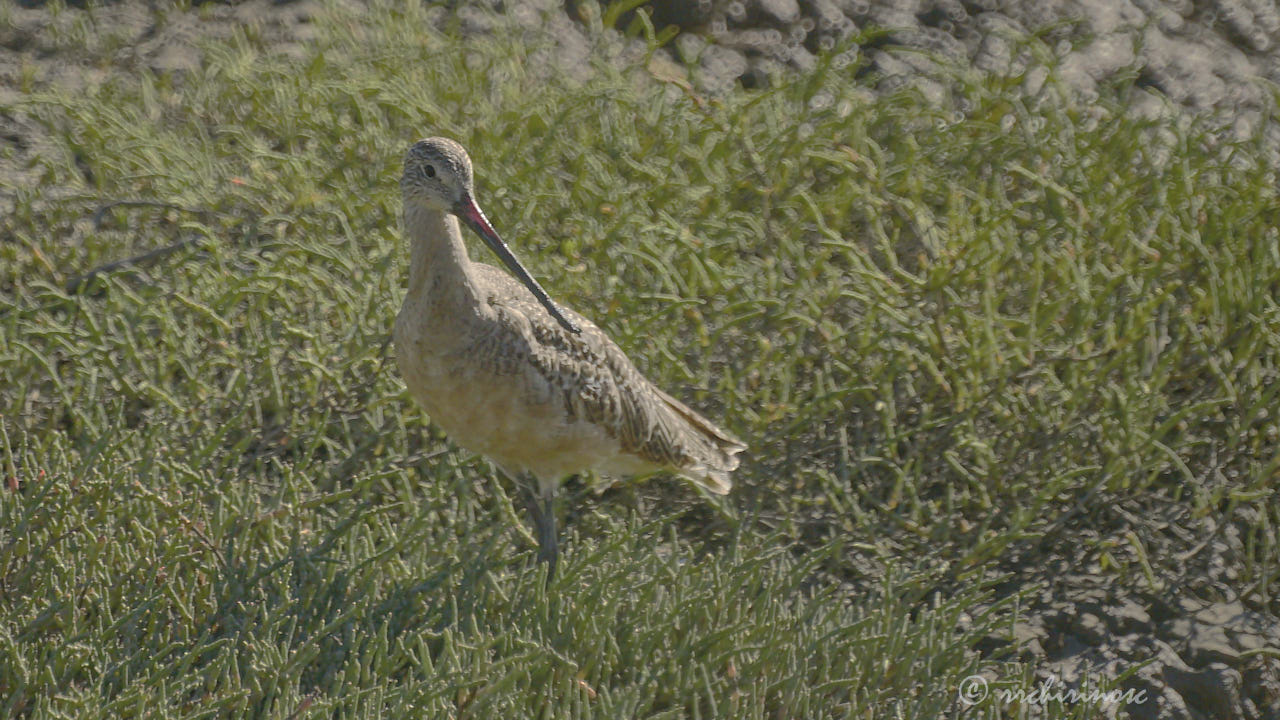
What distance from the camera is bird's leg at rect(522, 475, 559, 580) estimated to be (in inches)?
164

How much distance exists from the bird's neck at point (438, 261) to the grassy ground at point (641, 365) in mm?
588

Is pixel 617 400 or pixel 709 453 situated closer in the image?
pixel 617 400

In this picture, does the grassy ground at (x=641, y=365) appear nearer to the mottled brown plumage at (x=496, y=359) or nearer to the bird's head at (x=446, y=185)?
the mottled brown plumage at (x=496, y=359)

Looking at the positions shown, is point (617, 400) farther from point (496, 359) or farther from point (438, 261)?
point (438, 261)

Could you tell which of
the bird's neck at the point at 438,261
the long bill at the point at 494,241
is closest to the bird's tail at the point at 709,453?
the long bill at the point at 494,241

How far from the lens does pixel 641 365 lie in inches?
191

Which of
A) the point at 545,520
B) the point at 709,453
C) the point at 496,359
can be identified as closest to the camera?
the point at 496,359

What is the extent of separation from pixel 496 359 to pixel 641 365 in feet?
3.10

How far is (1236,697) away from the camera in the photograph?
411 cm

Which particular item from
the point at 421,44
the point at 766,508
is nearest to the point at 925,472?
the point at 766,508

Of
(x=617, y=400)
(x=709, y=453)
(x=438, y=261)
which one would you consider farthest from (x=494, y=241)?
(x=709, y=453)

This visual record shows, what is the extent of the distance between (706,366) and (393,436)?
40.0 inches

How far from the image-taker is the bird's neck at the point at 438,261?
4.00 metres

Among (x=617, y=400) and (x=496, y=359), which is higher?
(x=496, y=359)
